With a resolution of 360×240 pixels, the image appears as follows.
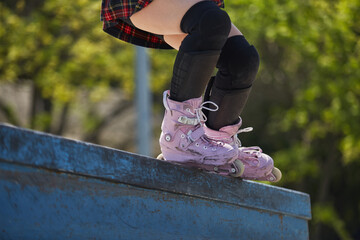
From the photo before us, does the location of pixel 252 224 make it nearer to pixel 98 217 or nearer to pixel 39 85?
pixel 98 217

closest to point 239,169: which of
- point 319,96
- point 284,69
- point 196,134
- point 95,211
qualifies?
point 196,134

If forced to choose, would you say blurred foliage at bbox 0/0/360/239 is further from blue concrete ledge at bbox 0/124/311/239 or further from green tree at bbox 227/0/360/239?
blue concrete ledge at bbox 0/124/311/239

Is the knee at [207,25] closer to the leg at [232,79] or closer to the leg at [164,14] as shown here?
the leg at [164,14]

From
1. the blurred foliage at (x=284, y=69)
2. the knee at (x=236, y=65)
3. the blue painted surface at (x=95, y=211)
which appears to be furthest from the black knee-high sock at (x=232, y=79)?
the blurred foliage at (x=284, y=69)

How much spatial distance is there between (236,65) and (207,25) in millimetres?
300

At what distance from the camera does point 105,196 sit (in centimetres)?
185

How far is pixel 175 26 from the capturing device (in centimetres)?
245

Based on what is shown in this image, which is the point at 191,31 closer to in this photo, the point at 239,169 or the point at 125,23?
the point at 125,23

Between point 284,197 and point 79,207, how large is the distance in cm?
141

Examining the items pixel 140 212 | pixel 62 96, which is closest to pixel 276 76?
pixel 62 96

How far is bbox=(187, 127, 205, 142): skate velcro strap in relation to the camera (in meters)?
2.45

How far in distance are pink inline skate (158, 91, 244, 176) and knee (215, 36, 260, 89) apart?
0.21 meters

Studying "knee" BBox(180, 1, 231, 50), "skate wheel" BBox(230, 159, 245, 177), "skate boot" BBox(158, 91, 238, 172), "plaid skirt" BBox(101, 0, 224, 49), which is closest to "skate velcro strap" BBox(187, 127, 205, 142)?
"skate boot" BBox(158, 91, 238, 172)

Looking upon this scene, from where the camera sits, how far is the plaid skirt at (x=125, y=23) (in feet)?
7.89
